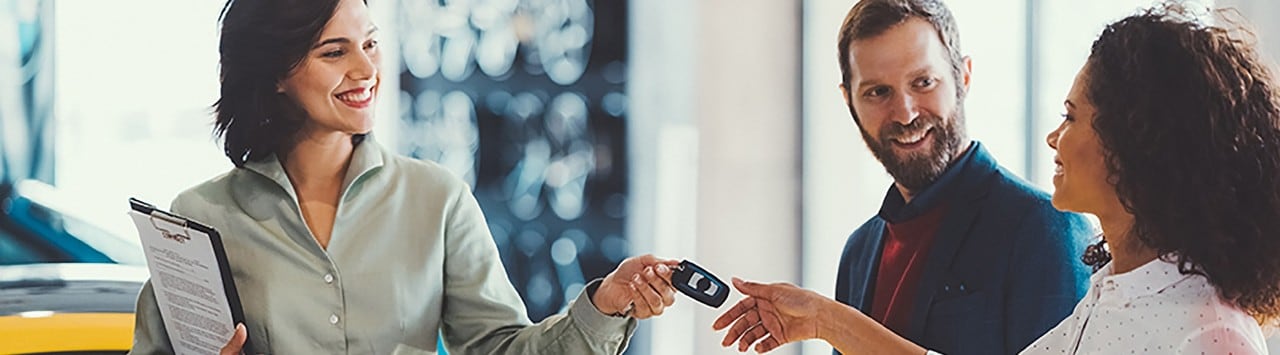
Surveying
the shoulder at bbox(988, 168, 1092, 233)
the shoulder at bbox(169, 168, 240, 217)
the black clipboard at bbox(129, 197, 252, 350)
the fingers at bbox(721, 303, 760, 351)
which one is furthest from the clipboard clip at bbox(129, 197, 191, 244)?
the shoulder at bbox(988, 168, 1092, 233)

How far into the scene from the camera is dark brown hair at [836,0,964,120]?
2158 mm

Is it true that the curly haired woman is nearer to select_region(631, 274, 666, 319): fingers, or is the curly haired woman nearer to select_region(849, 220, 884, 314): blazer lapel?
select_region(849, 220, 884, 314): blazer lapel

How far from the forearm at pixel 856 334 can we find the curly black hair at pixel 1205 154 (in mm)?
437

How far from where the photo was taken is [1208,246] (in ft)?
5.03

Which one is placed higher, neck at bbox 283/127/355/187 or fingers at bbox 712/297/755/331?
neck at bbox 283/127/355/187

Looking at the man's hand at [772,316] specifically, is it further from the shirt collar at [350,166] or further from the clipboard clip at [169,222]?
the clipboard clip at [169,222]

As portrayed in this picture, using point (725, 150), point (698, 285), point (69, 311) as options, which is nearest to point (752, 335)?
point (698, 285)

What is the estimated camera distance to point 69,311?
104 inches

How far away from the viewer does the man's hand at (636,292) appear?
2141 millimetres

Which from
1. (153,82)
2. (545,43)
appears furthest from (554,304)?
(153,82)

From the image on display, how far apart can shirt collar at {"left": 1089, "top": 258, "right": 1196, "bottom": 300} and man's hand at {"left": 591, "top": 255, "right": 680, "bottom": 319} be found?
71 cm

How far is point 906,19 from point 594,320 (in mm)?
628

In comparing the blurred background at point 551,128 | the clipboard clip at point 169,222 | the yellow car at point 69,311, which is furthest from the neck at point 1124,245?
the blurred background at point 551,128

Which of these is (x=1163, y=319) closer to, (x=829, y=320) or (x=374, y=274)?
(x=829, y=320)
